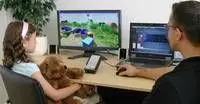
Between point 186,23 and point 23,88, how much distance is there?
87cm

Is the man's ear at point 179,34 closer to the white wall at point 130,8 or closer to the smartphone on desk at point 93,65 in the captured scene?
the smartphone on desk at point 93,65

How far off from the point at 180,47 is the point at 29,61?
1.07 metres

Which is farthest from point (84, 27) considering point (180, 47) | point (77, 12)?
point (180, 47)

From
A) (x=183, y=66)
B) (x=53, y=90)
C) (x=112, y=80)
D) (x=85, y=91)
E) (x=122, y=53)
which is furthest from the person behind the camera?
(x=122, y=53)

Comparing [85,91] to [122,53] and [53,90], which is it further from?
[122,53]

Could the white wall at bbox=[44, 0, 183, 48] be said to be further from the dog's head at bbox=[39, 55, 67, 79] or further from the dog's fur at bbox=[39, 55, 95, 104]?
the dog's head at bbox=[39, 55, 67, 79]

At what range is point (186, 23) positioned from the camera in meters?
1.28

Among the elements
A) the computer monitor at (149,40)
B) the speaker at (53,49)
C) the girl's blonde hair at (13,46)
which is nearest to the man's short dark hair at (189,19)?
the girl's blonde hair at (13,46)

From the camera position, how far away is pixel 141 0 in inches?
113

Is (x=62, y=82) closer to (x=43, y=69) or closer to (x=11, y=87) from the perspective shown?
(x=43, y=69)

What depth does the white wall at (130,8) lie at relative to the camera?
9.19ft

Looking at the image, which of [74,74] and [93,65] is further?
[93,65]

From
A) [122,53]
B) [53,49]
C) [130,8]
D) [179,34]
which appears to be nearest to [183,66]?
[179,34]

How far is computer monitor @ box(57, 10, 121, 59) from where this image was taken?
278cm
